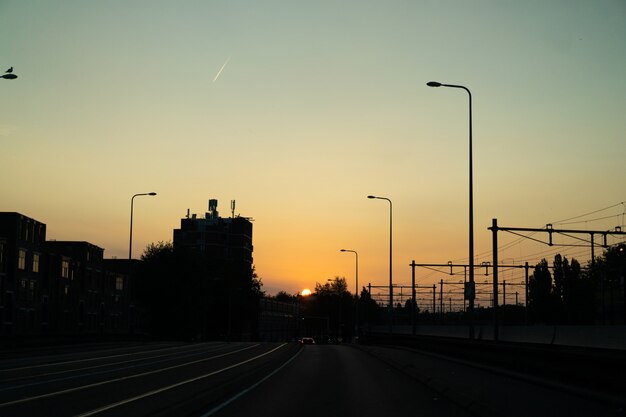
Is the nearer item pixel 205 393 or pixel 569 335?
pixel 205 393

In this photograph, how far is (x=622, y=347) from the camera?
30.0 m

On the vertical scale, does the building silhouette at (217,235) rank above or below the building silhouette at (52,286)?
above

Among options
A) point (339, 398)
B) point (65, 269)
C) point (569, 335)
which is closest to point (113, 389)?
point (339, 398)

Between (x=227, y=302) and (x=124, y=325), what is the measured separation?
64.5 feet

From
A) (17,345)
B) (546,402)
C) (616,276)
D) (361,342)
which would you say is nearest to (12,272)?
(17,345)

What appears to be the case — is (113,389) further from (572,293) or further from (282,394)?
(572,293)

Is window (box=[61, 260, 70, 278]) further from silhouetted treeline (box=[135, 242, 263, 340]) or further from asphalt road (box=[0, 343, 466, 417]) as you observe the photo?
asphalt road (box=[0, 343, 466, 417])

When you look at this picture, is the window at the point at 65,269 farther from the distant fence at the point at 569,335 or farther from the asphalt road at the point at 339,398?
the asphalt road at the point at 339,398

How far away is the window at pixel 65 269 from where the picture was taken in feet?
294

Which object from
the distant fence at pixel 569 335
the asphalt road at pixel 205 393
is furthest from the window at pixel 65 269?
the asphalt road at pixel 205 393

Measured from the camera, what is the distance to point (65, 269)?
9125 cm

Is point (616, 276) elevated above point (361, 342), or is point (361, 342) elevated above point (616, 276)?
point (616, 276)

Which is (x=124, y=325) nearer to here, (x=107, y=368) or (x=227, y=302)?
(x=227, y=302)

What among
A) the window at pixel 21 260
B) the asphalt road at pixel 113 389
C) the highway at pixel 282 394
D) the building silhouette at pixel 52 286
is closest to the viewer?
the asphalt road at pixel 113 389
